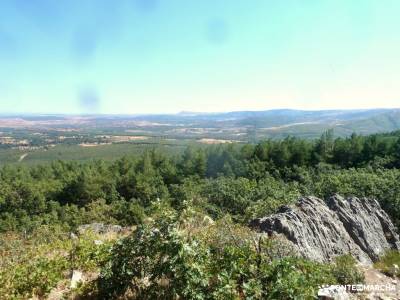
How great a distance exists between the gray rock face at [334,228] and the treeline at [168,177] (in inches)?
554

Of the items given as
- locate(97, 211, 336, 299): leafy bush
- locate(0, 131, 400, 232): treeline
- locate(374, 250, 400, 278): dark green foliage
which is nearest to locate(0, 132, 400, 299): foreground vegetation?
locate(97, 211, 336, 299): leafy bush

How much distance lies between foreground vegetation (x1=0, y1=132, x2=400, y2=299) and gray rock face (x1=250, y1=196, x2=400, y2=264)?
1.51 m

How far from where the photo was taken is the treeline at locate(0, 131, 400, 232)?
34250mm

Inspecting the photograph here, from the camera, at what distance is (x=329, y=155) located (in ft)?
147

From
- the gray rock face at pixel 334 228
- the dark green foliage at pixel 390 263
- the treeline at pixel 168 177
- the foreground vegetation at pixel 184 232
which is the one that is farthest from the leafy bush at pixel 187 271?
the treeline at pixel 168 177

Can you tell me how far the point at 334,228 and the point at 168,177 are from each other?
33.4m

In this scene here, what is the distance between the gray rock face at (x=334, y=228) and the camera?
11953 mm

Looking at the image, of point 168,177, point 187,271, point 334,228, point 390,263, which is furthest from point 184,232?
point 168,177

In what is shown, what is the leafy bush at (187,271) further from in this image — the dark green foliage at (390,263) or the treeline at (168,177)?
the treeline at (168,177)

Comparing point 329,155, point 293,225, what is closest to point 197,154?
point 329,155

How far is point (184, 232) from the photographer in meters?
6.97

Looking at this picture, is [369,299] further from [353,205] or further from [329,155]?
[329,155]

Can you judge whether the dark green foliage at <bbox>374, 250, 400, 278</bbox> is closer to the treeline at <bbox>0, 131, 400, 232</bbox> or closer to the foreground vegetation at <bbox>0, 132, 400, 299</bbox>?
the foreground vegetation at <bbox>0, 132, 400, 299</bbox>

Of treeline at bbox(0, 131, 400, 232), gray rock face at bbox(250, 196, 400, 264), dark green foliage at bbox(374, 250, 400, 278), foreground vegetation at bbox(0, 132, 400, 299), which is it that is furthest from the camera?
treeline at bbox(0, 131, 400, 232)
